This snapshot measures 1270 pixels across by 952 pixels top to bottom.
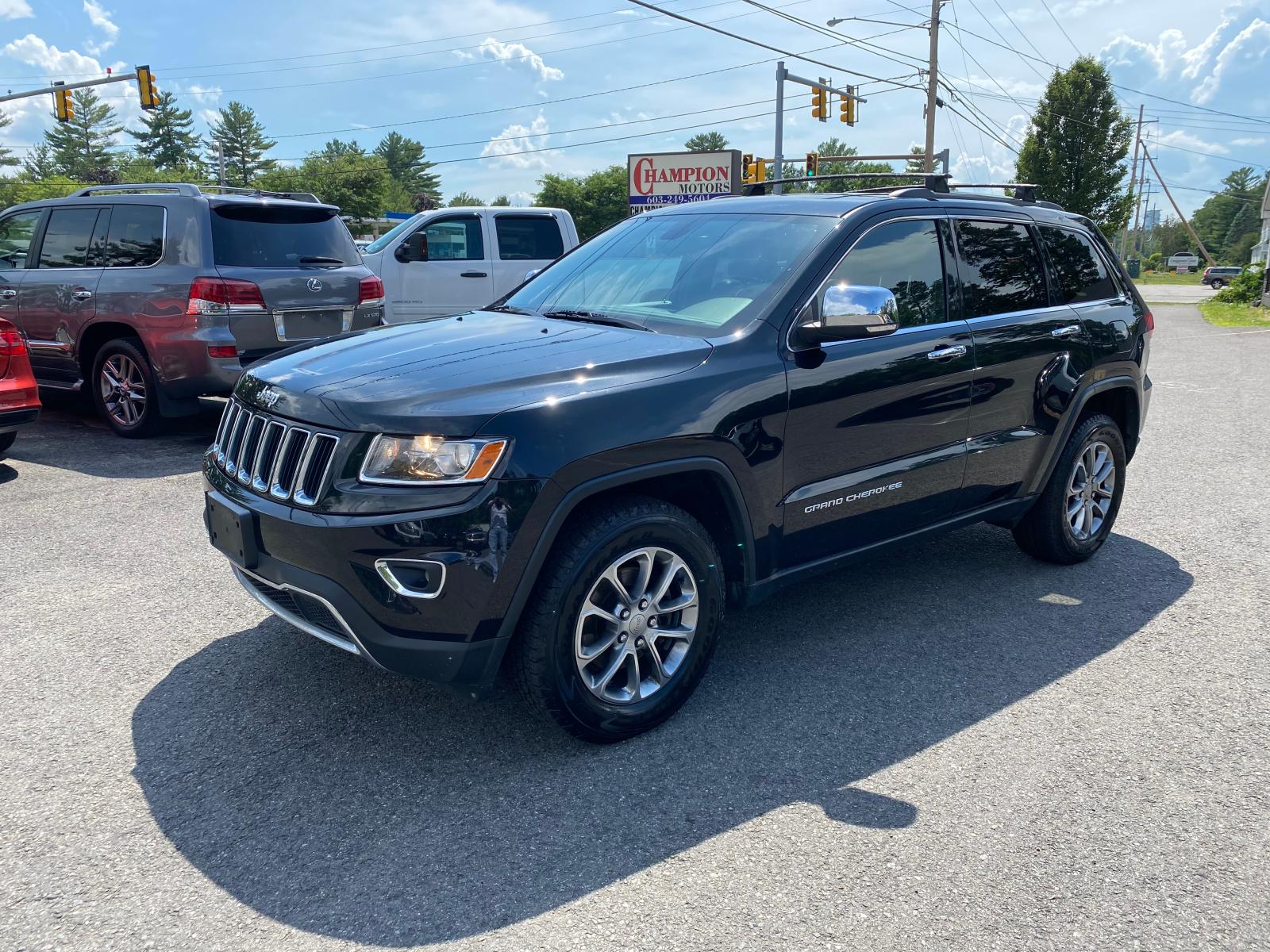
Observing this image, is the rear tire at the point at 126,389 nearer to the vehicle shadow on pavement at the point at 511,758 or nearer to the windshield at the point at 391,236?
the vehicle shadow on pavement at the point at 511,758

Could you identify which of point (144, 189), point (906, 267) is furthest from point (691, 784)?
point (144, 189)

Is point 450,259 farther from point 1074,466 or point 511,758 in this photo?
point 511,758

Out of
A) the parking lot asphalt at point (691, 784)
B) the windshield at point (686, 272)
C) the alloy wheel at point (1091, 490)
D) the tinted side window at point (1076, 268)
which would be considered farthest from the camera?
the alloy wheel at point (1091, 490)

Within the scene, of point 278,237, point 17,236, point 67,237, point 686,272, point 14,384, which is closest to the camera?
point 686,272

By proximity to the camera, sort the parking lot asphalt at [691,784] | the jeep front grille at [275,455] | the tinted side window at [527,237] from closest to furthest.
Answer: the parking lot asphalt at [691,784]
the jeep front grille at [275,455]
the tinted side window at [527,237]

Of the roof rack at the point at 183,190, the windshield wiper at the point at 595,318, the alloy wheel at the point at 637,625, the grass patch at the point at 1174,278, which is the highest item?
the roof rack at the point at 183,190

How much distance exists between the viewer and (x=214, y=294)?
25.0 ft

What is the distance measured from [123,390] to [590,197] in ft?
328

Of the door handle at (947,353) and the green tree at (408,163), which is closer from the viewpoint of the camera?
the door handle at (947,353)

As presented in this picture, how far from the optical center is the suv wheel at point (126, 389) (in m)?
8.11

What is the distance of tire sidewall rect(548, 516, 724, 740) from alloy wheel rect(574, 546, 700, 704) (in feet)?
0.08

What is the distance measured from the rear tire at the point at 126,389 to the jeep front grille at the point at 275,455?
499 cm

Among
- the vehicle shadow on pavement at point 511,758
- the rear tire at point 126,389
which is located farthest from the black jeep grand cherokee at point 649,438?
the rear tire at point 126,389

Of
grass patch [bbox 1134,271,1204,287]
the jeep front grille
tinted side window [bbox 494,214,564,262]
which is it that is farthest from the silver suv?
grass patch [bbox 1134,271,1204,287]
